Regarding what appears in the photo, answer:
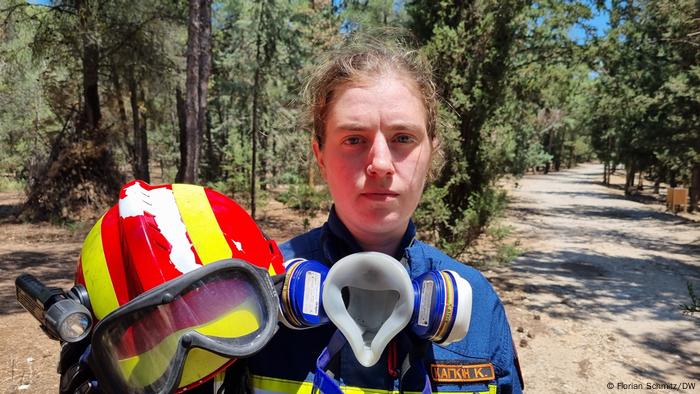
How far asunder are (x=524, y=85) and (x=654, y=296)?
153 inches

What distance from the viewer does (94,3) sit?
1191 centimetres

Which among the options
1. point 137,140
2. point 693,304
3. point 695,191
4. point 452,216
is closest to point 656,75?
point 695,191

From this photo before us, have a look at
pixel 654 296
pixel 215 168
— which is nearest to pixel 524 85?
pixel 654 296

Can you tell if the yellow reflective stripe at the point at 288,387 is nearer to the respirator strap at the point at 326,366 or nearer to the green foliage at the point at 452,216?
the respirator strap at the point at 326,366

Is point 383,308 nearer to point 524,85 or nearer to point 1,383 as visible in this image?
point 1,383

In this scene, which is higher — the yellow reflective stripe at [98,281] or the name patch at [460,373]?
the yellow reflective stripe at [98,281]

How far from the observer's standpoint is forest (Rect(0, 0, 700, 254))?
22.1 feet

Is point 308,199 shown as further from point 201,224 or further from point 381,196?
point 381,196

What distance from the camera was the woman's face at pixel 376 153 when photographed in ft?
3.95

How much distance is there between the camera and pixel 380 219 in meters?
1.23

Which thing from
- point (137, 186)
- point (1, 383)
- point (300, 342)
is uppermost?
point (137, 186)

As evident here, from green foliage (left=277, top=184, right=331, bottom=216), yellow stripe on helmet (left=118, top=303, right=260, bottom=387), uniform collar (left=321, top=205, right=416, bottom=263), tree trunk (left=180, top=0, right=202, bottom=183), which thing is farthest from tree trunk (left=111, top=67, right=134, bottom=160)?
yellow stripe on helmet (left=118, top=303, right=260, bottom=387)

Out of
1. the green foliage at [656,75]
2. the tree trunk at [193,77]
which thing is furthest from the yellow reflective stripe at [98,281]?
the green foliage at [656,75]

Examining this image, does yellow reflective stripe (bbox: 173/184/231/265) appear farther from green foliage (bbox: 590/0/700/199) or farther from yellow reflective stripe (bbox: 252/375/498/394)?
green foliage (bbox: 590/0/700/199)
